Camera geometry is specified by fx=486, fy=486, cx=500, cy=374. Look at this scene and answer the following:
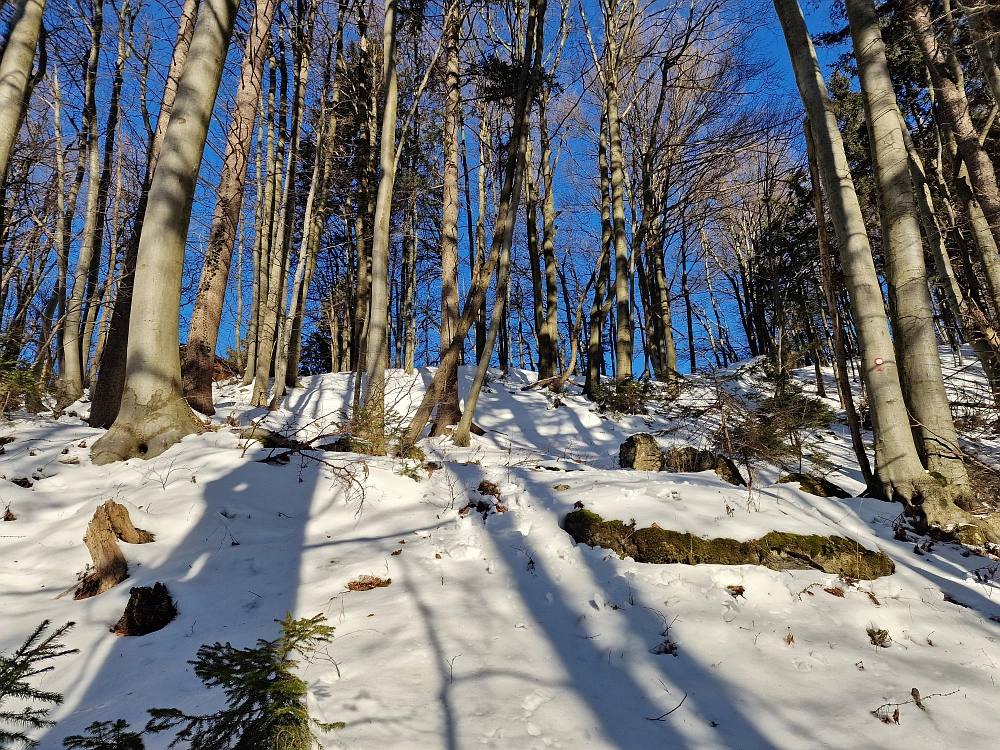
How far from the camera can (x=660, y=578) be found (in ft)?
11.0

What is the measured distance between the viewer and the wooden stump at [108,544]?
9.84 feet

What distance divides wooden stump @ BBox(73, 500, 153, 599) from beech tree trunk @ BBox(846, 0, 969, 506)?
7007mm

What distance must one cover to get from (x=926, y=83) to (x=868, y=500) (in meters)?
13.1

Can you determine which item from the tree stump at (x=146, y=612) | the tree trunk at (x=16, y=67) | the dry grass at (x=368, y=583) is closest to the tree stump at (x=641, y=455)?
the dry grass at (x=368, y=583)

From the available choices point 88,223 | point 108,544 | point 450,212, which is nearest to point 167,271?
point 108,544

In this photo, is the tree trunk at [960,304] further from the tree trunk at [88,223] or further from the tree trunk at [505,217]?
the tree trunk at [88,223]

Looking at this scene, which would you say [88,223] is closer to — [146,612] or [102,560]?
[102,560]

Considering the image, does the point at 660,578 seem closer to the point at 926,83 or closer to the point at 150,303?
the point at 150,303

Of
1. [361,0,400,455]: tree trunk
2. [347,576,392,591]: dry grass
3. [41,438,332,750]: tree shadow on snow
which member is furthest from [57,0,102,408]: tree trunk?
[347,576,392,591]: dry grass

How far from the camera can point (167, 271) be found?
5.00m

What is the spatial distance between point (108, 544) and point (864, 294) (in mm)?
7166

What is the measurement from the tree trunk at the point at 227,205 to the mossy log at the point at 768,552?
7172mm

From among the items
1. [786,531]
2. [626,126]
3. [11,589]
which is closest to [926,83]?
[626,126]

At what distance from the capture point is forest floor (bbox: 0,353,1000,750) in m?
2.06
